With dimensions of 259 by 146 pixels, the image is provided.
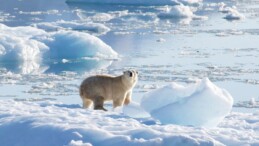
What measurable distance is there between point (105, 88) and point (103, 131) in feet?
6.33

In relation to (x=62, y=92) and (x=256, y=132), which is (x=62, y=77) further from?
(x=256, y=132)

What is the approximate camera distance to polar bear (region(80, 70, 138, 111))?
246 inches

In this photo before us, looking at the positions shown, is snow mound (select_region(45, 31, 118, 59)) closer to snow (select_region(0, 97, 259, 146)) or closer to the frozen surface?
the frozen surface

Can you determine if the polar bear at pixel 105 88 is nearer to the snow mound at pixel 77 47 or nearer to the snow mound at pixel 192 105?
the snow mound at pixel 192 105

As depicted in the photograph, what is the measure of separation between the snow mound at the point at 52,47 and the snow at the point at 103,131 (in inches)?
303

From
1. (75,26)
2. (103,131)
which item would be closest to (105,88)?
(103,131)

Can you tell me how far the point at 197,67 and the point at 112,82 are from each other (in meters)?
5.68

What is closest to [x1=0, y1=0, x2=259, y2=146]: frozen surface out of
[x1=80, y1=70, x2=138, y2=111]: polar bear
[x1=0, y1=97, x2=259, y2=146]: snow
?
[x1=0, y1=97, x2=259, y2=146]: snow

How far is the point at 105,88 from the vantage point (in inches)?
248

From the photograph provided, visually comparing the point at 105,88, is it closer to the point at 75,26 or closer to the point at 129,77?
the point at 129,77

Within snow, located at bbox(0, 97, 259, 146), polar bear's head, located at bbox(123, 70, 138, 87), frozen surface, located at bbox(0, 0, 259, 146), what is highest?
polar bear's head, located at bbox(123, 70, 138, 87)

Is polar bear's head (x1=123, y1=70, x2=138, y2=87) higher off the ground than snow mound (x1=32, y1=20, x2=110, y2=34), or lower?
higher

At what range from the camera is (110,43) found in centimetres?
1552

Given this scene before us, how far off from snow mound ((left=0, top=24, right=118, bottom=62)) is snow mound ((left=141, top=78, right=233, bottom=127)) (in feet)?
26.3
